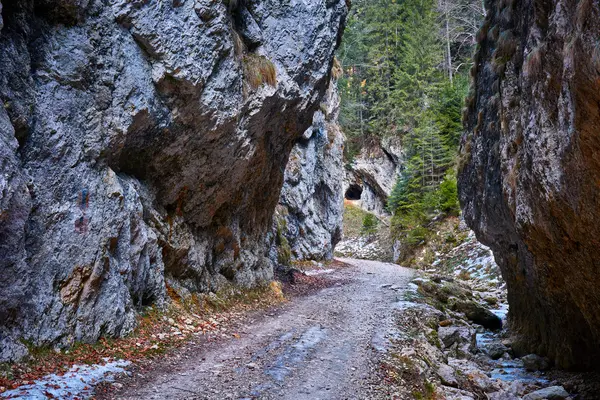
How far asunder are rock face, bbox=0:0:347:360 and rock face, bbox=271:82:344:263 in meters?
10.5

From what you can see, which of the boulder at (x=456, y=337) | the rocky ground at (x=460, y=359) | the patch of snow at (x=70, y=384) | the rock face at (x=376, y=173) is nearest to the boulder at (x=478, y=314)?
the rocky ground at (x=460, y=359)

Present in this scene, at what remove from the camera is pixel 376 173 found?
49188 mm

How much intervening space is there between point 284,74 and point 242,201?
4.96m

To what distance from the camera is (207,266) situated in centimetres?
1336

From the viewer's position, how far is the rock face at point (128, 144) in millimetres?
6820

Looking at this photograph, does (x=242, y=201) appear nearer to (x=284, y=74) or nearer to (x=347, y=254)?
(x=284, y=74)

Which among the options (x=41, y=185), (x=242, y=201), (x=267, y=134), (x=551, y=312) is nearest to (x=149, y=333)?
(x=41, y=185)

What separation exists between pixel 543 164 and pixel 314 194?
26245 millimetres

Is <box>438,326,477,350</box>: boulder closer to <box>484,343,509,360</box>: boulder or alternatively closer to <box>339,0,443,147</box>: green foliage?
<box>484,343,509,360</box>: boulder

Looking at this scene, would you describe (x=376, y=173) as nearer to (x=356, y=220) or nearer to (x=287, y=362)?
(x=356, y=220)

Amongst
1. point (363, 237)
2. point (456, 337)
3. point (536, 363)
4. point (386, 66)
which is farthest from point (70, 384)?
point (386, 66)

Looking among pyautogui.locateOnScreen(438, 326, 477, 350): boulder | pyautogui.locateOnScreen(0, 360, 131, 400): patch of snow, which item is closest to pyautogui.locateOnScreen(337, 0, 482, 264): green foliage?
pyautogui.locateOnScreen(438, 326, 477, 350): boulder

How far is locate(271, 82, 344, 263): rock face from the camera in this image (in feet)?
92.9

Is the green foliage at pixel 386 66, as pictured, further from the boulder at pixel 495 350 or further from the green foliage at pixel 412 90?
the boulder at pixel 495 350
